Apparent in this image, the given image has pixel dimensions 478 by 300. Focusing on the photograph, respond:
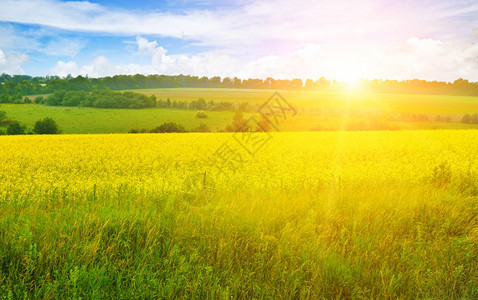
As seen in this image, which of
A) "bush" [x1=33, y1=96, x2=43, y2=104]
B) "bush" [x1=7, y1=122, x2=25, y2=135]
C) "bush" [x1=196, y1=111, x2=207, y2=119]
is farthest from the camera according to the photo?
"bush" [x1=33, y1=96, x2=43, y2=104]

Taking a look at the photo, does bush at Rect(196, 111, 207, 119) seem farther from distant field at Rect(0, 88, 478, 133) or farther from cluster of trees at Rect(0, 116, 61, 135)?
cluster of trees at Rect(0, 116, 61, 135)

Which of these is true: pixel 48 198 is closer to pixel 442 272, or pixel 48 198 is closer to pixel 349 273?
pixel 349 273

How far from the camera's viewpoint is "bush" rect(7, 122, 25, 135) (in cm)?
2801

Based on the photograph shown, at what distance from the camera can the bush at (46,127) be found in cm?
2915

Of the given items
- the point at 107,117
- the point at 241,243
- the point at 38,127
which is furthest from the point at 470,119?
the point at 38,127

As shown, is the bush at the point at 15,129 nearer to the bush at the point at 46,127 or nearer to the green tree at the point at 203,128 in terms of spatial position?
the bush at the point at 46,127

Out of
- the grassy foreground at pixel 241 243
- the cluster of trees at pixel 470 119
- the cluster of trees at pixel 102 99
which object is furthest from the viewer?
the cluster of trees at pixel 102 99

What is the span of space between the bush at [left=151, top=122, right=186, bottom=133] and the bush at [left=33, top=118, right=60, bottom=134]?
29.3 ft

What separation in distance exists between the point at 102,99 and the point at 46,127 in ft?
35.2

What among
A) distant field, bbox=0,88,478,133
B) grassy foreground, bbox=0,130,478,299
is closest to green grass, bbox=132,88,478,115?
distant field, bbox=0,88,478,133

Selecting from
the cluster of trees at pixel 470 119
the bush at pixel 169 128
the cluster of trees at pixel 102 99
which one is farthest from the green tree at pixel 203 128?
the cluster of trees at pixel 470 119

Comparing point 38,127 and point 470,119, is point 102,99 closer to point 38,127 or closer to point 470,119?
point 38,127

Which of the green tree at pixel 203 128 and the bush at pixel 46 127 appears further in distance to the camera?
the green tree at pixel 203 128

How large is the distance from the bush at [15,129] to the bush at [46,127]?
1051 millimetres
